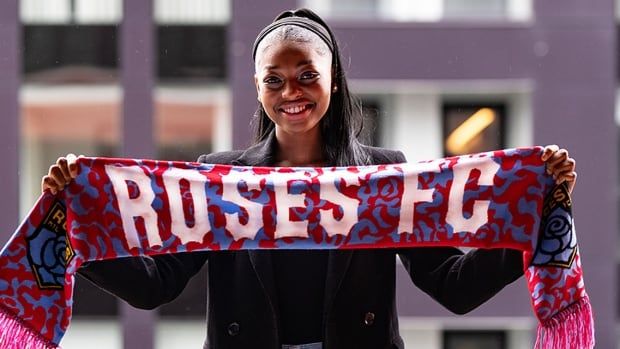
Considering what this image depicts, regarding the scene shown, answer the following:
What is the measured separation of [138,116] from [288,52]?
3.00m

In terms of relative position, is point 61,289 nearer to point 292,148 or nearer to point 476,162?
point 292,148

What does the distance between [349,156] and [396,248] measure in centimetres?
14

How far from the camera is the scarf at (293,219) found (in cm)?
153

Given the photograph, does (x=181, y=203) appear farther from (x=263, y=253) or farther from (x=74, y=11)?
(x=74, y=11)

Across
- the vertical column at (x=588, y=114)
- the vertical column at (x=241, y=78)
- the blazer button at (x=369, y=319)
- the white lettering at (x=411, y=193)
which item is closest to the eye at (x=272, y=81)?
the white lettering at (x=411, y=193)

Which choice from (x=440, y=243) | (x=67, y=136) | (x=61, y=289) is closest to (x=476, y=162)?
(x=440, y=243)

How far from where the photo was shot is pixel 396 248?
5.24 ft

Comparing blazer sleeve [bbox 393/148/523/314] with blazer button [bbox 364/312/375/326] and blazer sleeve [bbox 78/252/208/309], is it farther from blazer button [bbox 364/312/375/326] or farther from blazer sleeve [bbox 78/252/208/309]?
blazer sleeve [bbox 78/252/208/309]

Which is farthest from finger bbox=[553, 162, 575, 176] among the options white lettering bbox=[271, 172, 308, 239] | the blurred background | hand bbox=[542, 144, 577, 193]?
the blurred background

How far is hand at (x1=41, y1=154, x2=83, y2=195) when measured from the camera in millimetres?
1479

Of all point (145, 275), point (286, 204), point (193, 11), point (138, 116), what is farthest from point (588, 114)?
point (145, 275)

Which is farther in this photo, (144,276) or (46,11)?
(46,11)

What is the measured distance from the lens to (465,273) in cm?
153

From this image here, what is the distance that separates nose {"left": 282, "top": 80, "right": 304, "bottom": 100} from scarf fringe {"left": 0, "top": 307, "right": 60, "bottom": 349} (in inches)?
18.1
